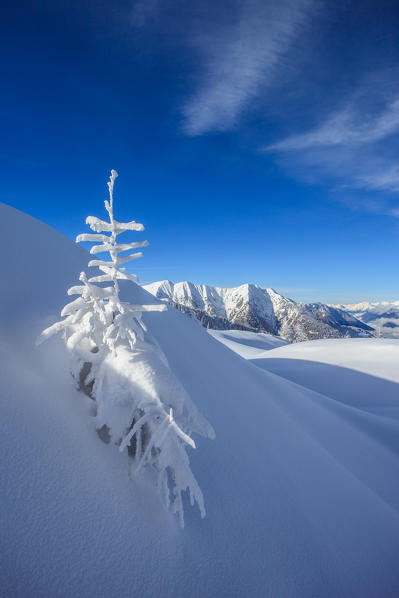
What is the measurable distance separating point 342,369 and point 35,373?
1493 centimetres

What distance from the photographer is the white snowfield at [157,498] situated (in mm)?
1993

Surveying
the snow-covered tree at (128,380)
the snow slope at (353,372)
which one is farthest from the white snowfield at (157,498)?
the snow slope at (353,372)

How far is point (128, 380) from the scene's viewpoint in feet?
8.59

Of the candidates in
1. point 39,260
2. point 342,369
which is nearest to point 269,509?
point 39,260

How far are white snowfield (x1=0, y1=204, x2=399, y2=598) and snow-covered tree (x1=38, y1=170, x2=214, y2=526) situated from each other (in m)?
0.34

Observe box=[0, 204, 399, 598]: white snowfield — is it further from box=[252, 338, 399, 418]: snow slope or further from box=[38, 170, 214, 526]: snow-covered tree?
box=[252, 338, 399, 418]: snow slope

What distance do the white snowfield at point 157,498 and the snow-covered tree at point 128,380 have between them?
1.10 ft

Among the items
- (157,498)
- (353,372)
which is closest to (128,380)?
(157,498)

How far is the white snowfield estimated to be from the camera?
6.54 ft

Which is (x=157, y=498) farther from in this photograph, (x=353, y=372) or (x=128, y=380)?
(x=353, y=372)

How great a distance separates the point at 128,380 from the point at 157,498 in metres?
1.24

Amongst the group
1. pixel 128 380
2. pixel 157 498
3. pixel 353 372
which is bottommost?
pixel 353 372

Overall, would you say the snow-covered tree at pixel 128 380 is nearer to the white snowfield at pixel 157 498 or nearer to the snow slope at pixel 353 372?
the white snowfield at pixel 157 498

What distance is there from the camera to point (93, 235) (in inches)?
117
